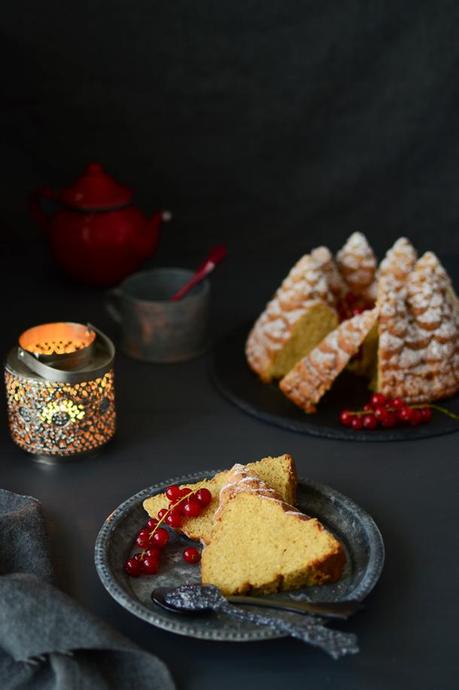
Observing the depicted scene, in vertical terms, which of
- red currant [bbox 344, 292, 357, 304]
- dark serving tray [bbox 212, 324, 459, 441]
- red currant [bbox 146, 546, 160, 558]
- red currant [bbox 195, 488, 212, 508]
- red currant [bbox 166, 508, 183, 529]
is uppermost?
red currant [bbox 344, 292, 357, 304]

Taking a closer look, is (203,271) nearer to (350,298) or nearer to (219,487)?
(350,298)

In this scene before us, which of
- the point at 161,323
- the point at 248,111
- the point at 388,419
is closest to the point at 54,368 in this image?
the point at 161,323

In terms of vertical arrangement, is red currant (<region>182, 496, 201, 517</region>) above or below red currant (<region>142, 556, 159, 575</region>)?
above

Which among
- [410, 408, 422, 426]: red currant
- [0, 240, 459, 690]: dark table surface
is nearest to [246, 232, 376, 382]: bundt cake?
[0, 240, 459, 690]: dark table surface

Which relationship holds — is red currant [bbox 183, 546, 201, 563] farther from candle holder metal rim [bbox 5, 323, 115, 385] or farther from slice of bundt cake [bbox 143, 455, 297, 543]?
candle holder metal rim [bbox 5, 323, 115, 385]

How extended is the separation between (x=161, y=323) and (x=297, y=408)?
12.0 inches

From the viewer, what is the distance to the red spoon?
178 cm

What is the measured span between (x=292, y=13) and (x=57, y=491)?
46.3 inches

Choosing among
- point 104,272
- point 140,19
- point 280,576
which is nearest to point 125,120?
point 140,19

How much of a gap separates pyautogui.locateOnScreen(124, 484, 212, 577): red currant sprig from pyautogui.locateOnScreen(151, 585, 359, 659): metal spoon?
71 mm

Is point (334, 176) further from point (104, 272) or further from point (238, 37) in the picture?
point (104, 272)

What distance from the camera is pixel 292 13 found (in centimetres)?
210

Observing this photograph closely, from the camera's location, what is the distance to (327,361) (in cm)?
157

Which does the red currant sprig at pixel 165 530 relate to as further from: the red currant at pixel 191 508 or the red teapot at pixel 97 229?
the red teapot at pixel 97 229
